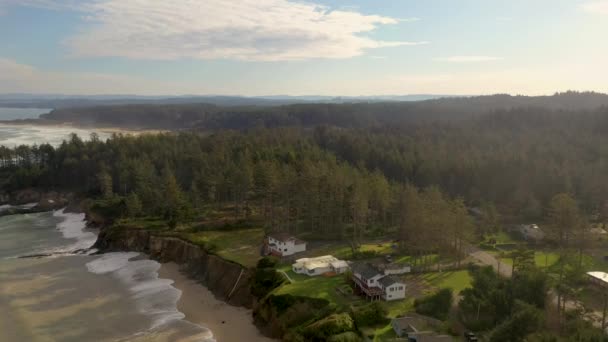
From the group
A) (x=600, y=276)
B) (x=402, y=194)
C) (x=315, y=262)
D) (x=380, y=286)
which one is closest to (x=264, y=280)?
(x=315, y=262)

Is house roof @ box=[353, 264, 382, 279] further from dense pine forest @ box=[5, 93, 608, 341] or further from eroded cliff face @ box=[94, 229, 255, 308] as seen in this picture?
eroded cliff face @ box=[94, 229, 255, 308]

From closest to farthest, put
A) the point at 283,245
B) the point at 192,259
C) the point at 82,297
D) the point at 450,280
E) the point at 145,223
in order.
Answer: the point at 450,280 < the point at 82,297 < the point at 283,245 < the point at 192,259 < the point at 145,223

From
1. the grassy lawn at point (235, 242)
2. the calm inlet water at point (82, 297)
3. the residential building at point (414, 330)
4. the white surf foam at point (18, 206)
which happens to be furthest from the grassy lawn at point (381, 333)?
the white surf foam at point (18, 206)

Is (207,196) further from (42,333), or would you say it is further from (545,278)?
(545,278)

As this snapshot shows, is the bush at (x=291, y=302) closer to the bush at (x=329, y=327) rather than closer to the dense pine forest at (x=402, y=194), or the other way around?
the dense pine forest at (x=402, y=194)

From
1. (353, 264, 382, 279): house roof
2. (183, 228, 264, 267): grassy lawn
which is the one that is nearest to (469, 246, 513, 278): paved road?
(353, 264, 382, 279): house roof

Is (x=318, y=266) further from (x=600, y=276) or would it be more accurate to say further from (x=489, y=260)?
(x=600, y=276)
